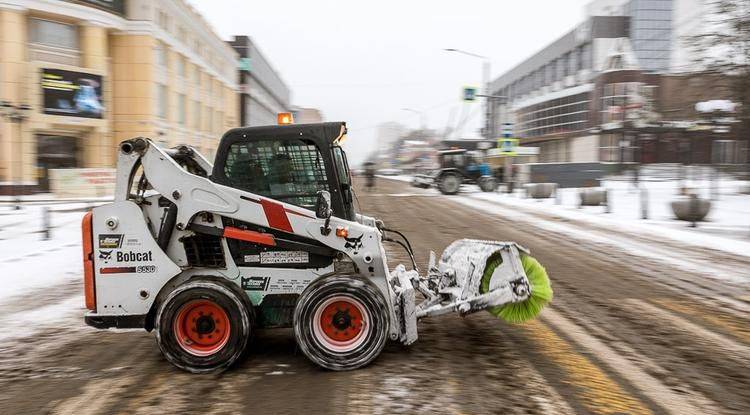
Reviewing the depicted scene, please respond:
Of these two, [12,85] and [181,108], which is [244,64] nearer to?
[181,108]

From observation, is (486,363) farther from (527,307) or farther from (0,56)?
(0,56)

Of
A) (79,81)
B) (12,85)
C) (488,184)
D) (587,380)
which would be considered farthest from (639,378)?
(79,81)

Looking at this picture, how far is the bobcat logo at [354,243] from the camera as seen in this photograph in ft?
15.8

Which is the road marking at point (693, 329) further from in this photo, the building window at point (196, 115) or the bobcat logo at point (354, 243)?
the building window at point (196, 115)

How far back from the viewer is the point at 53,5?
28.8 meters

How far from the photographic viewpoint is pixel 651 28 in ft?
199

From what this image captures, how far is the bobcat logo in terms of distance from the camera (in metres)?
4.82

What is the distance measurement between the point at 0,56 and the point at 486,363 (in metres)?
31.1

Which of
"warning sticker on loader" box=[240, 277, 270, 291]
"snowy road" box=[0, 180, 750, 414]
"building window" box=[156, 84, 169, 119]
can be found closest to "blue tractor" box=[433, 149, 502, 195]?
"building window" box=[156, 84, 169, 119]

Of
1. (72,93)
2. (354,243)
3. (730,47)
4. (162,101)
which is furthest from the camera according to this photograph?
(162,101)

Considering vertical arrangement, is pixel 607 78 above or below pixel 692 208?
above

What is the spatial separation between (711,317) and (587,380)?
298 cm

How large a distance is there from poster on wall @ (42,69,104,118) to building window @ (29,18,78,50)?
6.33ft

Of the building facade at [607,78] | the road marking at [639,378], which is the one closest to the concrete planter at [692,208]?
the road marking at [639,378]
